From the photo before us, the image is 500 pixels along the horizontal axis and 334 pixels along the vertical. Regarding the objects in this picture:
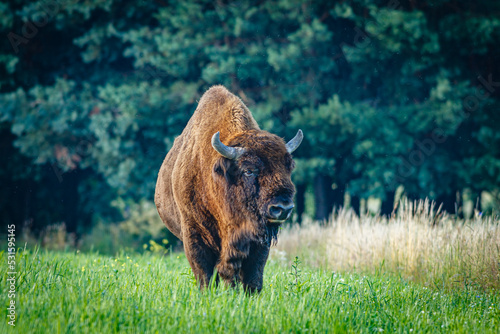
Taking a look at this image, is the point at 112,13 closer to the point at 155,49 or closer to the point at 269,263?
the point at 155,49

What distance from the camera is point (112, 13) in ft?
52.2

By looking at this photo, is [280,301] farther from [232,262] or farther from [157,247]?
[157,247]

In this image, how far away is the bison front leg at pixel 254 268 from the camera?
5137mm

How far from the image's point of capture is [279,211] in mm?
4508

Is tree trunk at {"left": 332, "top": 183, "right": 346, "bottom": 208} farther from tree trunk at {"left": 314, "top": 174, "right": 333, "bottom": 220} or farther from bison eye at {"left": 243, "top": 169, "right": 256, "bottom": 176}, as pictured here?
bison eye at {"left": 243, "top": 169, "right": 256, "bottom": 176}

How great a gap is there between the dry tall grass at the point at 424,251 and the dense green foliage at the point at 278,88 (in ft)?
16.3

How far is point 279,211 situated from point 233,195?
0.69 meters

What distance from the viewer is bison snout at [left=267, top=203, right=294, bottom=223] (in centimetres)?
447

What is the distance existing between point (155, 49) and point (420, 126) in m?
8.76

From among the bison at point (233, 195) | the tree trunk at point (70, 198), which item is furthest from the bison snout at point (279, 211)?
the tree trunk at point (70, 198)

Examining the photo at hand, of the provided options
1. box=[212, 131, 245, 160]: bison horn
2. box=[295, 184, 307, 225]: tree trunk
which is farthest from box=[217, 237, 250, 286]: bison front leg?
box=[295, 184, 307, 225]: tree trunk

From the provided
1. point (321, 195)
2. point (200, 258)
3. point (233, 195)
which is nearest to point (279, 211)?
point (233, 195)

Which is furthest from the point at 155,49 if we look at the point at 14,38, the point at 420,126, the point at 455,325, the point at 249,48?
the point at 455,325

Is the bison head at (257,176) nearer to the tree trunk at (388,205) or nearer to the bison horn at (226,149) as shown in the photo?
the bison horn at (226,149)
